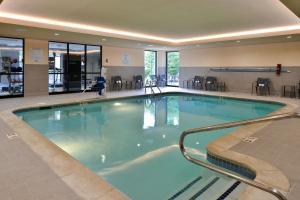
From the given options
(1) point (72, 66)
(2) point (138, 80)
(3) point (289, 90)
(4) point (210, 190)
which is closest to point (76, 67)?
(1) point (72, 66)

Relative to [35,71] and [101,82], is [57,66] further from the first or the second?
[101,82]

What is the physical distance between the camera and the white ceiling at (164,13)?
214 inches

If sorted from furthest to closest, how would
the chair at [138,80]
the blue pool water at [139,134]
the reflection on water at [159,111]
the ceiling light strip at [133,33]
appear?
the chair at [138,80]
the ceiling light strip at [133,33]
the reflection on water at [159,111]
the blue pool water at [139,134]

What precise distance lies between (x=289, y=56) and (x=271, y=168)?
29.0 feet

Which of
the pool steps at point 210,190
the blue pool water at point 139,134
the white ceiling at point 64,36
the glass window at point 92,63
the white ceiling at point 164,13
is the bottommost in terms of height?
the pool steps at point 210,190

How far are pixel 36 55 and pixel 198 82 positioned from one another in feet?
26.4

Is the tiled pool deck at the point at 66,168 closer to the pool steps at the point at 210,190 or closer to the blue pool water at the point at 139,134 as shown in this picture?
the pool steps at the point at 210,190

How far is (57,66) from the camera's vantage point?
35.0 feet

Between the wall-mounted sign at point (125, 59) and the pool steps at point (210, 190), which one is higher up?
the wall-mounted sign at point (125, 59)

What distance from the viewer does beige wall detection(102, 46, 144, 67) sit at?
12.1 meters

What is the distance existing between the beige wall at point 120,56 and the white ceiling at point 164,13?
3.86m

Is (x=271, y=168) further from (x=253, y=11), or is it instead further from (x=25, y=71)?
(x=25, y=71)

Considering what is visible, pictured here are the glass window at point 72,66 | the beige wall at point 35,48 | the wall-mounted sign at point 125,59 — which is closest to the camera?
the beige wall at point 35,48

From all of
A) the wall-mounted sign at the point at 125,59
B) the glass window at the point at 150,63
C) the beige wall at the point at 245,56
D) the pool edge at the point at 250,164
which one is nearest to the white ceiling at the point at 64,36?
the beige wall at the point at 245,56
